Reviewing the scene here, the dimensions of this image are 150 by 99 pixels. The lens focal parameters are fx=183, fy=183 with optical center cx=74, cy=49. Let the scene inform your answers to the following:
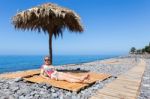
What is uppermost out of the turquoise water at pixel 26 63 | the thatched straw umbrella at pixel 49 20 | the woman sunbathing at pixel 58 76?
the thatched straw umbrella at pixel 49 20

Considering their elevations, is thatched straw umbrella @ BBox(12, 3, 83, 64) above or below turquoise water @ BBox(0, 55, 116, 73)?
above

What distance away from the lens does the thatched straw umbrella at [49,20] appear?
7.36 meters

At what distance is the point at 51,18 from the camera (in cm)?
782

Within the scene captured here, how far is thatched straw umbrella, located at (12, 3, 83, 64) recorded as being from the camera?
7.36 metres

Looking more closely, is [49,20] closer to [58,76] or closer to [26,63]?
[58,76]

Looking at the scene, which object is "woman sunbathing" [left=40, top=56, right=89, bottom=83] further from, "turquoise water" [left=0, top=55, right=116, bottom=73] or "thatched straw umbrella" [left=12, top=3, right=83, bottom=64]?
"turquoise water" [left=0, top=55, right=116, bottom=73]

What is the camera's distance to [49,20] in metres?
7.79

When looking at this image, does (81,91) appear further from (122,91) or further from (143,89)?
(143,89)

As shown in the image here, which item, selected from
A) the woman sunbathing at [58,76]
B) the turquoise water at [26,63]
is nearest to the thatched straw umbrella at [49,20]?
the woman sunbathing at [58,76]

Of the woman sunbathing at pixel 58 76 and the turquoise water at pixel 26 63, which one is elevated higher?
the woman sunbathing at pixel 58 76

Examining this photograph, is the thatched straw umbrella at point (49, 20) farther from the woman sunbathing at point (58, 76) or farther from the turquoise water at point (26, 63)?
the turquoise water at point (26, 63)

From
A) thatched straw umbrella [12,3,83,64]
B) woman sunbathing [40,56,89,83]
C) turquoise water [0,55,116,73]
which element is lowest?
turquoise water [0,55,116,73]

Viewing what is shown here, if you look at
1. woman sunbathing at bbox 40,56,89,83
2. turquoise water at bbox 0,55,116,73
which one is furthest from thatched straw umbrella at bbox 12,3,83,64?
turquoise water at bbox 0,55,116,73

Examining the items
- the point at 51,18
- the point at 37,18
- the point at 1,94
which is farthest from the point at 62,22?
the point at 1,94
